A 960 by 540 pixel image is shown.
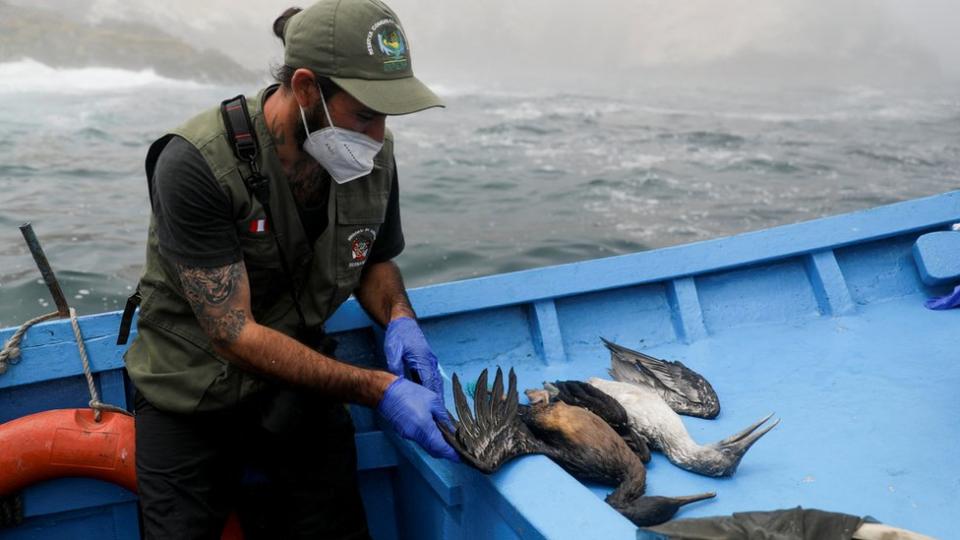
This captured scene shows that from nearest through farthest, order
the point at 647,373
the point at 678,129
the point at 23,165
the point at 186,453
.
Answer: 1. the point at 186,453
2. the point at 647,373
3. the point at 23,165
4. the point at 678,129

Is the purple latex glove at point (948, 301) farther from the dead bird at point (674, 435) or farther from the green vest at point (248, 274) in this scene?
the green vest at point (248, 274)

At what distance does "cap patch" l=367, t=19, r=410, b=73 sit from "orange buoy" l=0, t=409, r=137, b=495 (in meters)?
1.47

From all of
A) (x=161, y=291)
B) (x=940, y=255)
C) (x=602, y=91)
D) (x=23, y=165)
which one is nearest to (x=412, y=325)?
(x=161, y=291)

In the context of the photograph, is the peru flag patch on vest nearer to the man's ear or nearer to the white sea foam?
the man's ear

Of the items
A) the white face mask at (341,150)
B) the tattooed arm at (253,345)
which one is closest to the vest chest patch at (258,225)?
the tattooed arm at (253,345)

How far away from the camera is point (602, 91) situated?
28.5 metres

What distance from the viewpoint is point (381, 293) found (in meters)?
3.13

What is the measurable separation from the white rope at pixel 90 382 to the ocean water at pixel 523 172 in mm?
4582

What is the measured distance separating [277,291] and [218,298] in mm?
324

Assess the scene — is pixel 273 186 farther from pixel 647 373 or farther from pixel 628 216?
pixel 628 216

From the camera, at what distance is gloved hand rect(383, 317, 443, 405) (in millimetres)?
2855

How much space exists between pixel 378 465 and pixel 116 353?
3.40ft

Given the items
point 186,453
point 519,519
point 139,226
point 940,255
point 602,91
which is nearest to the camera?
point 519,519

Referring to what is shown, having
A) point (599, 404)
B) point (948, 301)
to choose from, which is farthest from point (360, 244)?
point (948, 301)
